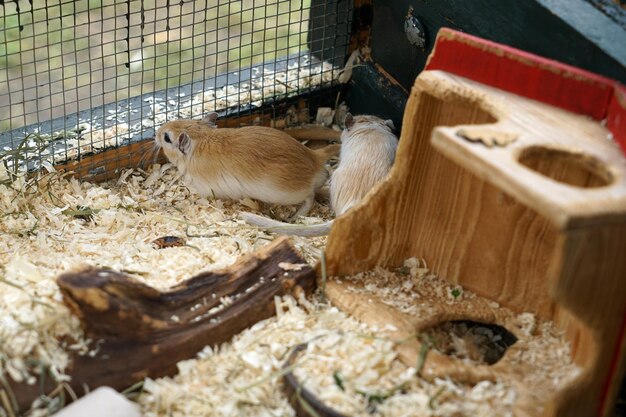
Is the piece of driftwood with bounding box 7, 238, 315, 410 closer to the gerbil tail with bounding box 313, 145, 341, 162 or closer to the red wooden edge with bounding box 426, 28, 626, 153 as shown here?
the red wooden edge with bounding box 426, 28, 626, 153

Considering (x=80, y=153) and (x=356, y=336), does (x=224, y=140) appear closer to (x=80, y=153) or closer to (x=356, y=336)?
(x=80, y=153)

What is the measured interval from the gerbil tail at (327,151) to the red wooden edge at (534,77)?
151 centimetres

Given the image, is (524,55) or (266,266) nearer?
(524,55)

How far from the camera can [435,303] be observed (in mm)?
3547

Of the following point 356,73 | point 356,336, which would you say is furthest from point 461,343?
point 356,73

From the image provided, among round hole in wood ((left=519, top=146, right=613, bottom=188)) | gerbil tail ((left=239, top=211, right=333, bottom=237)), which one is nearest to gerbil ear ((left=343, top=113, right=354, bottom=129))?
gerbil tail ((left=239, top=211, right=333, bottom=237))

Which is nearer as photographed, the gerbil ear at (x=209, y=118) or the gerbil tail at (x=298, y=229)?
the gerbil tail at (x=298, y=229)

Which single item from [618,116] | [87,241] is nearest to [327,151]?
[87,241]

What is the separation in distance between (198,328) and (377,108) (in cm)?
220

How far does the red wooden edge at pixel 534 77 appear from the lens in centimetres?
301

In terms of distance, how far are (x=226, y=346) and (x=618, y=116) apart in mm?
1565

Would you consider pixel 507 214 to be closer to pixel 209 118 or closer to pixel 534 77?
pixel 534 77

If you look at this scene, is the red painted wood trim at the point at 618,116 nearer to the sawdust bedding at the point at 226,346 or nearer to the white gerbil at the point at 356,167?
the sawdust bedding at the point at 226,346

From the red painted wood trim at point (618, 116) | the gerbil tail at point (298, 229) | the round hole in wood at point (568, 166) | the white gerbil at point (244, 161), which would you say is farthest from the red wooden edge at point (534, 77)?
the white gerbil at point (244, 161)
